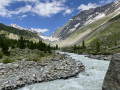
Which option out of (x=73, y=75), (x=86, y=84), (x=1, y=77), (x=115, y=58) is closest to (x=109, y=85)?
(x=115, y=58)

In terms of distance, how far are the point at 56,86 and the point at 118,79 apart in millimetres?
9308

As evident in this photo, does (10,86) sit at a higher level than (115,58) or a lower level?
lower

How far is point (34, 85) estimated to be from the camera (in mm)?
18297

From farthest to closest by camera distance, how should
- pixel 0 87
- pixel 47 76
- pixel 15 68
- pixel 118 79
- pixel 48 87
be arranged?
pixel 15 68 < pixel 47 76 < pixel 48 87 < pixel 0 87 < pixel 118 79

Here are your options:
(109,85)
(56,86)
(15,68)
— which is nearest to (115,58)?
(109,85)

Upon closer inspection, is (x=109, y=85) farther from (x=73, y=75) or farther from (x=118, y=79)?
(x=73, y=75)

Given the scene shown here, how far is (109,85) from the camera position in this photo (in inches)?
487

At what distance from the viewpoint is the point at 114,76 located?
39.8 ft

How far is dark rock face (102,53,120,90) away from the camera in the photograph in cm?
1171

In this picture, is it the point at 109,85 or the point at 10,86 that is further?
the point at 10,86

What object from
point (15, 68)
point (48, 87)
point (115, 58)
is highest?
point (115, 58)

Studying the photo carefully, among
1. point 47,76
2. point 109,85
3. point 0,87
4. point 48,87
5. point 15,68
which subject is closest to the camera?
point 109,85

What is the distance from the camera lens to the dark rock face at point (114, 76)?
38.4 ft

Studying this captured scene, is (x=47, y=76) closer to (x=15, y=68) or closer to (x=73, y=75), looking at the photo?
(x=73, y=75)
